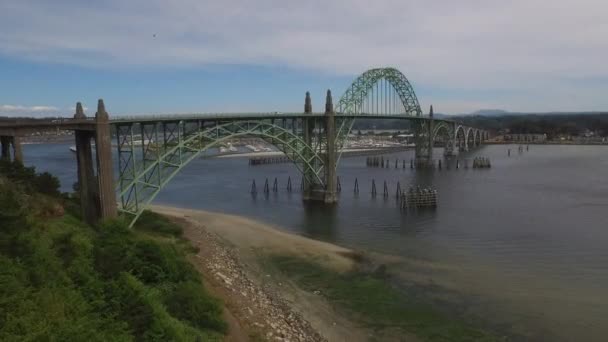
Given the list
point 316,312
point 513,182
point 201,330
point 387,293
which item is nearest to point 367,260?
point 387,293

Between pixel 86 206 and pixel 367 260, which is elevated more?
pixel 86 206

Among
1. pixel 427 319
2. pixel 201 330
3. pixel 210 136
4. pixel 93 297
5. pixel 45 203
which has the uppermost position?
pixel 210 136

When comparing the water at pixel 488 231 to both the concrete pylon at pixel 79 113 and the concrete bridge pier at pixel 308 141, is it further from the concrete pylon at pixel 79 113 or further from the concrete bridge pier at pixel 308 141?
the concrete pylon at pixel 79 113

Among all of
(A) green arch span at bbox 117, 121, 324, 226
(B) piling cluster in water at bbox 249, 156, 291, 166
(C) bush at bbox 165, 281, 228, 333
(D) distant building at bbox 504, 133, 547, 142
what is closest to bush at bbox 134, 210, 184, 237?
(A) green arch span at bbox 117, 121, 324, 226

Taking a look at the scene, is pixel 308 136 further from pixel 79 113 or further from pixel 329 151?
pixel 79 113

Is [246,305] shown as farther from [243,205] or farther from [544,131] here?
[544,131]

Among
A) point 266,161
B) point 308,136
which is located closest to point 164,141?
point 308,136
